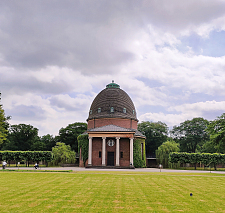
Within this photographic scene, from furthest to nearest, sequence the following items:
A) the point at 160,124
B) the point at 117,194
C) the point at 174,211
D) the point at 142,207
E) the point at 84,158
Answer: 1. the point at 160,124
2. the point at 84,158
3. the point at 117,194
4. the point at 142,207
5. the point at 174,211

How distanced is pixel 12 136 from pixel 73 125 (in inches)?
895

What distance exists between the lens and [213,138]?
50312mm

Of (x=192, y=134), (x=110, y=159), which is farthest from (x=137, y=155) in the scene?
(x=192, y=134)

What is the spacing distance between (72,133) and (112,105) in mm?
30742

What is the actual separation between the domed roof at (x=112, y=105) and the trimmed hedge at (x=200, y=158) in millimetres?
14685

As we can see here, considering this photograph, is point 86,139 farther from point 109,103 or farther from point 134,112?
point 134,112

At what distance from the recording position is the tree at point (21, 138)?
87500 millimetres

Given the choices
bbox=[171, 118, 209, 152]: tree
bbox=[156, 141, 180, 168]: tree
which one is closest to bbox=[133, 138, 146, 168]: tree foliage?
bbox=[156, 141, 180, 168]: tree

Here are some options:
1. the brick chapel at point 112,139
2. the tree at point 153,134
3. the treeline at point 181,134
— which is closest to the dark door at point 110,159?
the brick chapel at point 112,139

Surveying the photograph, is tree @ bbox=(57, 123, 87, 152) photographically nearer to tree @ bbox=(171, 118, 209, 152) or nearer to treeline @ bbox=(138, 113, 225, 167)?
treeline @ bbox=(138, 113, 225, 167)

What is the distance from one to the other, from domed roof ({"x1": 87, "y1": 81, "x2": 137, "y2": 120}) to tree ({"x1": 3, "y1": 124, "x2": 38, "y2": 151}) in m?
37.6

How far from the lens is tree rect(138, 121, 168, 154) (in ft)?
266

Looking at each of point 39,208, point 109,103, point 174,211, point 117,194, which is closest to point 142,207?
point 174,211

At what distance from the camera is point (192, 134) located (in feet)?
263
